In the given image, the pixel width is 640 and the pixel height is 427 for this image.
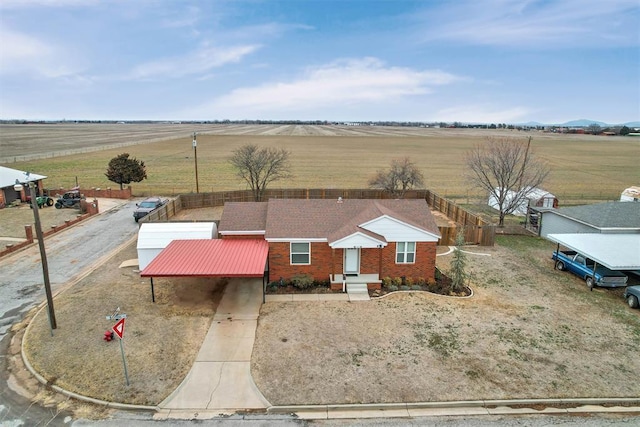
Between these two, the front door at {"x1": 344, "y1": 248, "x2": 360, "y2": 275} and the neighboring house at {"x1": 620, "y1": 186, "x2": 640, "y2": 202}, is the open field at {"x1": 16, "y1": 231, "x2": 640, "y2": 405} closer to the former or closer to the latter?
the front door at {"x1": 344, "y1": 248, "x2": 360, "y2": 275}

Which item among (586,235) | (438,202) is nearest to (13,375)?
(586,235)

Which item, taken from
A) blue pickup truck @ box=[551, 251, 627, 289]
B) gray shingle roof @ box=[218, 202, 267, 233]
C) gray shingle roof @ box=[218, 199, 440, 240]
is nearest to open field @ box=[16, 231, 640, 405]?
blue pickup truck @ box=[551, 251, 627, 289]

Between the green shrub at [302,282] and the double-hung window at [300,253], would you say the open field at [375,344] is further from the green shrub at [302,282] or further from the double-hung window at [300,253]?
the double-hung window at [300,253]

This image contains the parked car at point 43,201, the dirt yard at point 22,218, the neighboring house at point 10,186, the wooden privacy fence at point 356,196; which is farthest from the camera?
the parked car at point 43,201

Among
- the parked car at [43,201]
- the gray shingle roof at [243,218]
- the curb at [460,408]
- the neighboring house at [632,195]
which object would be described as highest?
the gray shingle roof at [243,218]

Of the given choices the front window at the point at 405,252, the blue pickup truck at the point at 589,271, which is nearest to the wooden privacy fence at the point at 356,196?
the blue pickup truck at the point at 589,271

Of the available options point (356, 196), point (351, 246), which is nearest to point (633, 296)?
point (351, 246)

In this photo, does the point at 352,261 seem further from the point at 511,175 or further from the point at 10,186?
the point at 10,186

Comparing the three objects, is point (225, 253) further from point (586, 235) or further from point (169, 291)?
point (586, 235)
